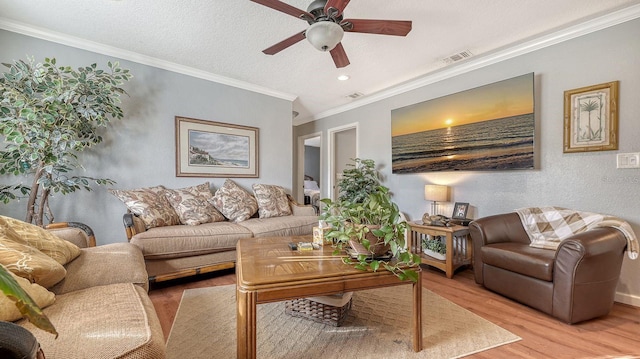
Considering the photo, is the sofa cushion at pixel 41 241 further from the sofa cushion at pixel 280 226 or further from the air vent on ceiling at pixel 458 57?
the air vent on ceiling at pixel 458 57

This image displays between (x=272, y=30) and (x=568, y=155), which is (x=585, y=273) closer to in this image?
(x=568, y=155)

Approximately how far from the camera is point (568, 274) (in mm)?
1785

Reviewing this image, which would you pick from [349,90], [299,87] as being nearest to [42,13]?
[299,87]

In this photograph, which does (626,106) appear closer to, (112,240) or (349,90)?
(349,90)

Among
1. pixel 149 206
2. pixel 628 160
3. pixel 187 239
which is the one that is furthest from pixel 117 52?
pixel 628 160

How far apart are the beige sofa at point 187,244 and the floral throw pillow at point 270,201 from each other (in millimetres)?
480

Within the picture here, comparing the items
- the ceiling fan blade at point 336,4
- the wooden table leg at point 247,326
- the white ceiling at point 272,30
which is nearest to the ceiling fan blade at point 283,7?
the ceiling fan blade at point 336,4

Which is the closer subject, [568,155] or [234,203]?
[568,155]

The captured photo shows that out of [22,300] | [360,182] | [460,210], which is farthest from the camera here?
[360,182]

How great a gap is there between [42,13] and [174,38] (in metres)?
1.00

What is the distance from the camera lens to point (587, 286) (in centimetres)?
179

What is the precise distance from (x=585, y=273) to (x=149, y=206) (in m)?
3.62

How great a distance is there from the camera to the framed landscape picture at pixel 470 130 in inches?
105

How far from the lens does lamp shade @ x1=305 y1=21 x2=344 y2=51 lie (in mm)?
1788
